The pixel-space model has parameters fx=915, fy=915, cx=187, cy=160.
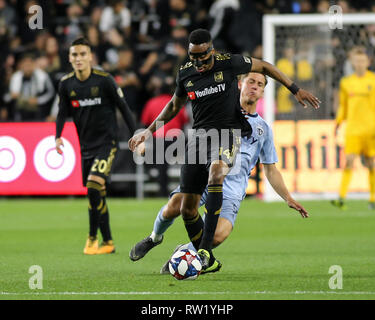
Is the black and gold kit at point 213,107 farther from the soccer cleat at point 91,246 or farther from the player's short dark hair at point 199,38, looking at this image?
the soccer cleat at point 91,246

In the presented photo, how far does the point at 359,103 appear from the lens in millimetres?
15609

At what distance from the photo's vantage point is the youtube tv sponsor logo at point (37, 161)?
1664cm

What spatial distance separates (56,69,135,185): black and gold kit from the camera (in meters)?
10.1

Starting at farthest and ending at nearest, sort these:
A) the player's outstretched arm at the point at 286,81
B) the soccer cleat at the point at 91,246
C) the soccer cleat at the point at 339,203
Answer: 1. the soccer cleat at the point at 339,203
2. the soccer cleat at the point at 91,246
3. the player's outstretched arm at the point at 286,81

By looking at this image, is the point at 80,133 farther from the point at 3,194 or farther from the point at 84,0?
the point at 84,0

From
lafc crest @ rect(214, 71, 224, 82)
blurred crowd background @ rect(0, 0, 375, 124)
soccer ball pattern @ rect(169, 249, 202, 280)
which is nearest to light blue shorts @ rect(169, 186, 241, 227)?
soccer ball pattern @ rect(169, 249, 202, 280)

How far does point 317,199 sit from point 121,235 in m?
6.37

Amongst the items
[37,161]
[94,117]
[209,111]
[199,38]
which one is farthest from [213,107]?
[37,161]

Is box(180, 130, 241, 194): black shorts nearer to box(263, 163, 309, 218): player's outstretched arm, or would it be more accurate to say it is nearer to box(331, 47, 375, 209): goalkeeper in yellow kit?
box(263, 163, 309, 218): player's outstretched arm

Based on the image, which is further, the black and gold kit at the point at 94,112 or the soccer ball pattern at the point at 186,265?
the black and gold kit at the point at 94,112

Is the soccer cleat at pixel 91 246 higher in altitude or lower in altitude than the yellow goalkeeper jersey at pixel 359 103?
lower

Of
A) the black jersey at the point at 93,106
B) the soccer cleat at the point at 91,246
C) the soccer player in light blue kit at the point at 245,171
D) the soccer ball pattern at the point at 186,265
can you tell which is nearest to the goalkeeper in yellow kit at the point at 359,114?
the black jersey at the point at 93,106

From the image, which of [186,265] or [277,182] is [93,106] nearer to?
[277,182]

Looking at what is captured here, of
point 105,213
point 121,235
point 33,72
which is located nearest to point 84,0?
point 33,72
